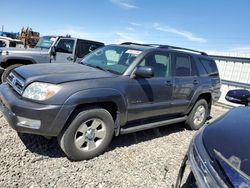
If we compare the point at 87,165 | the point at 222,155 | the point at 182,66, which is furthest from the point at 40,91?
the point at 182,66

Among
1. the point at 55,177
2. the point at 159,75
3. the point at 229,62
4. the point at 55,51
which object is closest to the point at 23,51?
the point at 55,51

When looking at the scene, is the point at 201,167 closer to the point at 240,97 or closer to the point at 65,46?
the point at 240,97

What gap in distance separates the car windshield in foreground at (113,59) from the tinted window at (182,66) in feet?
3.45

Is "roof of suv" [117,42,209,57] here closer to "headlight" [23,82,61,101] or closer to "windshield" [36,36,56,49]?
"headlight" [23,82,61,101]

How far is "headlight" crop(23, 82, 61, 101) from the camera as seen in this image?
3.35 m

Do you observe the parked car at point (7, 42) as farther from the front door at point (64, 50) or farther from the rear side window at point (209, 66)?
the rear side window at point (209, 66)

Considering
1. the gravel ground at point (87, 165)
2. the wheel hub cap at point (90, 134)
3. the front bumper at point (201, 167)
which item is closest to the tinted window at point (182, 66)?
the gravel ground at point (87, 165)

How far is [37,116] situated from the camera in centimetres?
328

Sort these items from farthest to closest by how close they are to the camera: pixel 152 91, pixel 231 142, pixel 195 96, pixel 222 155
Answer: pixel 195 96 → pixel 152 91 → pixel 231 142 → pixel 222 155

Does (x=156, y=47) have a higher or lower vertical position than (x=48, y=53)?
higher

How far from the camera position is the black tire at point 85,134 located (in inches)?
139

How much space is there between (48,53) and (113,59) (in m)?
4.52

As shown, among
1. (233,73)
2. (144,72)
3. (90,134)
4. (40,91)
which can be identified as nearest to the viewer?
(40,91)

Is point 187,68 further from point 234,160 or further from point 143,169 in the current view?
point 234,160
